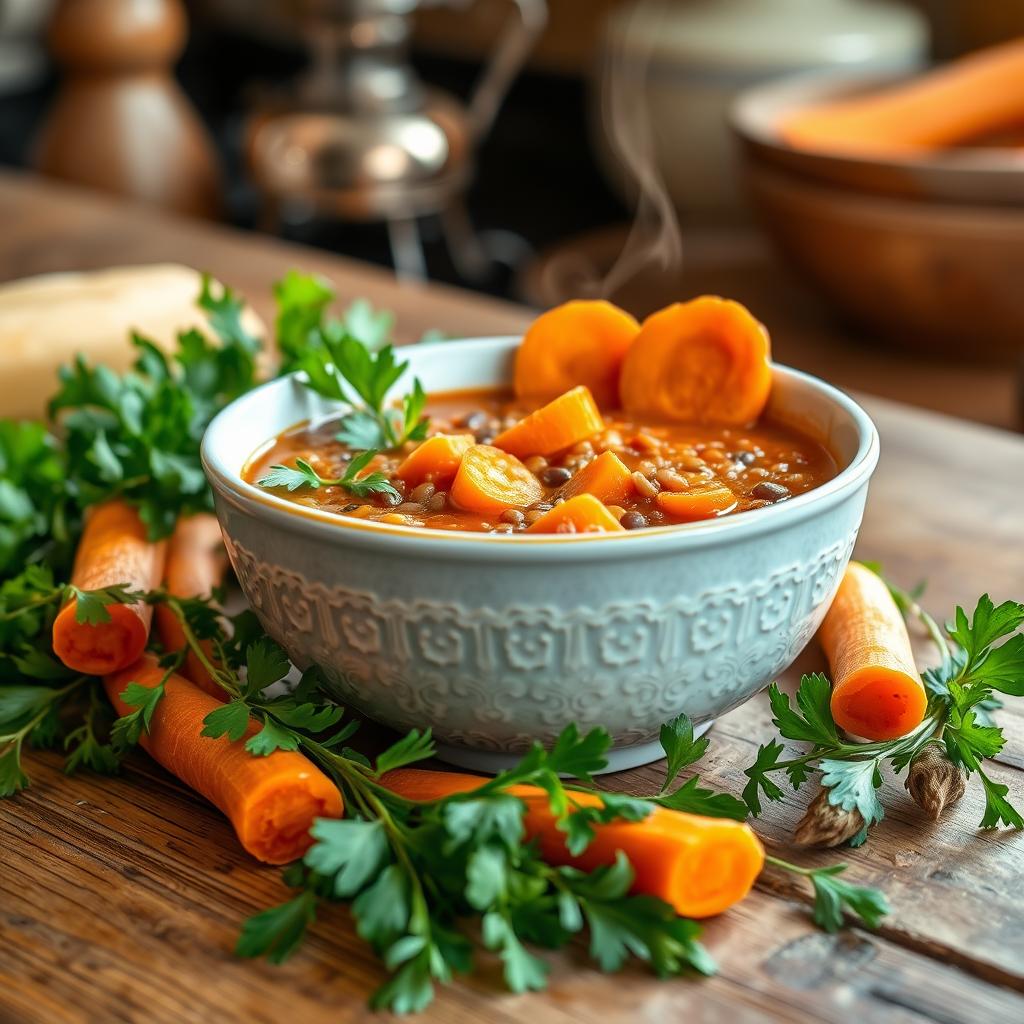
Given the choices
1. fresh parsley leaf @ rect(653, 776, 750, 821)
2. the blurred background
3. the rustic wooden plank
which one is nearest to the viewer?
the rustic wooden plank

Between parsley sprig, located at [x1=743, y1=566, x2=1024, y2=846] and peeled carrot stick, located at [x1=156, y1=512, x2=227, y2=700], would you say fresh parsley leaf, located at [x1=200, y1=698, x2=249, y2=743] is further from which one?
parsley sprig, located at [x1=743, y1=566, x2=1024, y2=846]

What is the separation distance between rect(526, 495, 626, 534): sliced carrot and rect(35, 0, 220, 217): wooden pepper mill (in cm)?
332

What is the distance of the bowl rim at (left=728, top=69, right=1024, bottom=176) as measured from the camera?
237 centimetres

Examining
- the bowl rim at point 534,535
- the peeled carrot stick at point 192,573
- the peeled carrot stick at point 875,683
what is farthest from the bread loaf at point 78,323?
the peeled carrot stick at point 875,683

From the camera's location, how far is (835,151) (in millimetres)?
2496

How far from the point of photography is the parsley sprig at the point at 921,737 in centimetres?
102

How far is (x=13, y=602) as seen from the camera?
1.25 m

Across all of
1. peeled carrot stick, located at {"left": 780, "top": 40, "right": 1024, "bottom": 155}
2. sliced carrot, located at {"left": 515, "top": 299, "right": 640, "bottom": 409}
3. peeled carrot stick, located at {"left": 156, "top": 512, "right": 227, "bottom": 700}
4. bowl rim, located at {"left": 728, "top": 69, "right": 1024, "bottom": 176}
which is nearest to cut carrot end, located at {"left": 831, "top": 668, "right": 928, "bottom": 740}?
sliced carrot, located at {"left": 515, "top": 299, "right": 640, "bottom": 409}

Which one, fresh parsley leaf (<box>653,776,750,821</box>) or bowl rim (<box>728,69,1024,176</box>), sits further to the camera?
bowl rim (<box>728,69,1024,176</box>)

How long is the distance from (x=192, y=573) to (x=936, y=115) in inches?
78.5

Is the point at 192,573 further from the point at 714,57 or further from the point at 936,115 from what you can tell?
the point at 714,57

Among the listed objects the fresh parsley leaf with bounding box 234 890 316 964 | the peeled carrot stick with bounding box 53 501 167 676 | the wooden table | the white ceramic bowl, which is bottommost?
the wooden table

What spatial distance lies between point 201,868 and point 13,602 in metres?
0.36

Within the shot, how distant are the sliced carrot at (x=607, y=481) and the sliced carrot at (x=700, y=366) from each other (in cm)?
20
